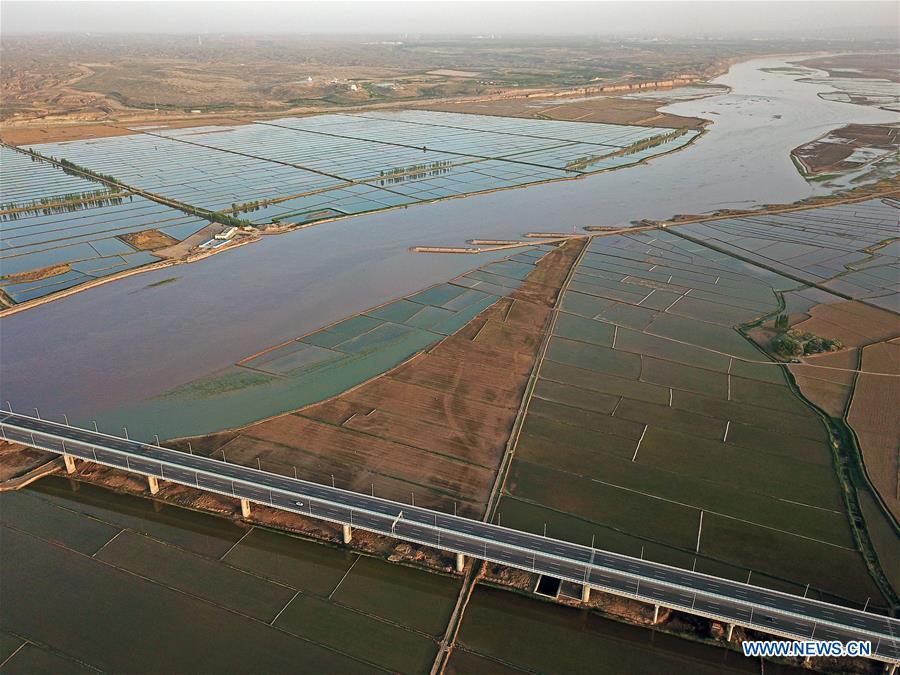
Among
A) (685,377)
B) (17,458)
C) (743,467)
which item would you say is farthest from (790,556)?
(17,458)

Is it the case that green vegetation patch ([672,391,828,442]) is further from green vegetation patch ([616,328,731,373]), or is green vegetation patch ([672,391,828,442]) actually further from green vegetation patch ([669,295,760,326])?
green vegetation patch ([669,295,760,326])

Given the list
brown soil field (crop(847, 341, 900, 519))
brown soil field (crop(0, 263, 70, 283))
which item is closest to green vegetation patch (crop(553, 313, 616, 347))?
brown soil field (crop(847, 341, 900, 519))

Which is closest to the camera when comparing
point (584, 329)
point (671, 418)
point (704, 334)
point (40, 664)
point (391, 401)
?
point (40, 664)

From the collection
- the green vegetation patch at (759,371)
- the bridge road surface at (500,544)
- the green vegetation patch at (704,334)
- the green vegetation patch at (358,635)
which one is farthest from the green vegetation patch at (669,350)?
the green vegetation patch at (358,635)

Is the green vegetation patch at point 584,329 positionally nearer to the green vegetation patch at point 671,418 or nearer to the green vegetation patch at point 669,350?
the green vegetation patch at point 669,350

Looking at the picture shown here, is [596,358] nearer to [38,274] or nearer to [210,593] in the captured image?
[210,593]

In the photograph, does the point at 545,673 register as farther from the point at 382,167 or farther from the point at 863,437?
the point at 382,167
